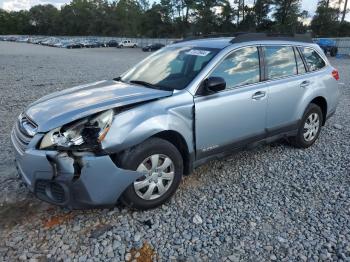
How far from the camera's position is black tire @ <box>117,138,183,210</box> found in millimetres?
3166

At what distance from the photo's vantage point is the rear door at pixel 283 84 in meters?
4.48

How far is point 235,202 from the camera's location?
3.73 meters

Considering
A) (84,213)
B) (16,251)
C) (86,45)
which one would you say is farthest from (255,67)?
(86,45)

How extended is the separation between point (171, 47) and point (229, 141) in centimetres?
164

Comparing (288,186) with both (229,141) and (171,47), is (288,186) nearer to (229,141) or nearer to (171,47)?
(229,141)

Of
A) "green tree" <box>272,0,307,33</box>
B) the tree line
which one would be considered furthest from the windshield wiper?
"green tree" <box>272,0,307,33</box>

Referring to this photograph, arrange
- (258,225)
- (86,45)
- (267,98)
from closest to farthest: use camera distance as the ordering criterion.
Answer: (258,225) → (267,98) → (86,45)

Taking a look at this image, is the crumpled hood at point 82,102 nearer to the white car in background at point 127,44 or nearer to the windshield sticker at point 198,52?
the windshield sticker at point 198,52

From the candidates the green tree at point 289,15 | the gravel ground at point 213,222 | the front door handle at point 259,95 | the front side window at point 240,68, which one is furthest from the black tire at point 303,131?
the green tree at point 289,15

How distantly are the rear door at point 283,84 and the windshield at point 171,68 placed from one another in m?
0.96

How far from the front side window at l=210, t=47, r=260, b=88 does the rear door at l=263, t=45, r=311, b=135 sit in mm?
209

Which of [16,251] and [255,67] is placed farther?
[255,67]

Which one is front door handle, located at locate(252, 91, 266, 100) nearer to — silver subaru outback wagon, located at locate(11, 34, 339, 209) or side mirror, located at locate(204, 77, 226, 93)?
silver subaru outback wagon, located at locate(11, 34, 339, 209)

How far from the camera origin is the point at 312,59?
5.25 m
